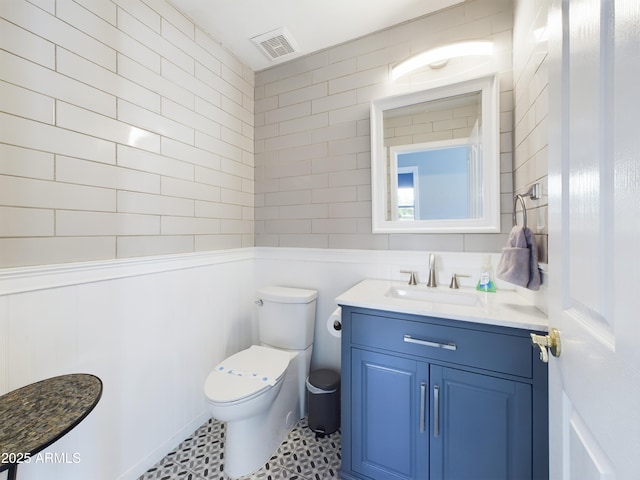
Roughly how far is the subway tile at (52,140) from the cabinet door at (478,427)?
5.73 feet

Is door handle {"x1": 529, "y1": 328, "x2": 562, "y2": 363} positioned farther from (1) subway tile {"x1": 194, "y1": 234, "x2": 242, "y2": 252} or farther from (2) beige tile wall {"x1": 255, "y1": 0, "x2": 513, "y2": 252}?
(1) subway tile {"x1": 194, "y1": 234, "x2": 242, "y2": 252}

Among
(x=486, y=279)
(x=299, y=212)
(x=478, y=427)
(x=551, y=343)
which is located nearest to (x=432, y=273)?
(x=486, y=279)

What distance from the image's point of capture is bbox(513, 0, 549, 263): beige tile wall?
1.03 m

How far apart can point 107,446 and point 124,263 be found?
83 cm

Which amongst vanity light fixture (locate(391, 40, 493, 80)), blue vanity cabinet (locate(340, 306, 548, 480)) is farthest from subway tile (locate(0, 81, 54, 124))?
vanity light fixture (locate(391, 40, 493, 80))

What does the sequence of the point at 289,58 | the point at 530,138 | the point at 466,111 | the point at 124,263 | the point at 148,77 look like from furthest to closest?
the point at 289,58 < the point at 466,111 < the point at 148,77 < the point at 124,263 < the point at 530,138

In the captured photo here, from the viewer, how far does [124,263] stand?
129 centimetres

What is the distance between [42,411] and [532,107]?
6.88ft

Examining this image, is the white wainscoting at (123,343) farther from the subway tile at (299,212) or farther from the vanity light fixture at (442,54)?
the vanity light fixture at (442,54)

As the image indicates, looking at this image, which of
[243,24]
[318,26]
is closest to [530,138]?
[318,26]

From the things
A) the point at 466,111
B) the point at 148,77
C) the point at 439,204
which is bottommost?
the point at 439,204

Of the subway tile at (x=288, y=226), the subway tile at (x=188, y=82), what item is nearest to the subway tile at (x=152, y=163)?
the subway tile at (x=188, y=82)

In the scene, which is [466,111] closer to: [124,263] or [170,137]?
[170,137]

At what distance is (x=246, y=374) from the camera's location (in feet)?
4.65
